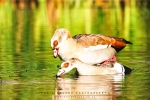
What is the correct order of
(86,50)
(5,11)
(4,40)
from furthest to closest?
(5,11)
(4,40)
(86,50)

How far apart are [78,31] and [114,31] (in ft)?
3.33

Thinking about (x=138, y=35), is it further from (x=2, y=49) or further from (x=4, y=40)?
(x=2, y=49)

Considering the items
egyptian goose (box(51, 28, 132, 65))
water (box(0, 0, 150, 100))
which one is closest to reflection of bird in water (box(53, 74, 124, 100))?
water (box(0, 0, 150, 100))

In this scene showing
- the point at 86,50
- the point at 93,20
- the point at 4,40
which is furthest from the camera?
the point at 93,20

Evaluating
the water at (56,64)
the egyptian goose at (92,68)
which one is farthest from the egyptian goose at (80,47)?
the water at (56,64)

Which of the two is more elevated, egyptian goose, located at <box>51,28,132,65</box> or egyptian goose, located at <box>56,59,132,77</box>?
egyptian goose, located at <box>51,28,132,65</box>

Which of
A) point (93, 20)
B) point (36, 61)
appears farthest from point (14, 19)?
point (36, 61)

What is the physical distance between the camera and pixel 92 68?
36.0ft

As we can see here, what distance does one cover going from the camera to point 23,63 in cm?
1245

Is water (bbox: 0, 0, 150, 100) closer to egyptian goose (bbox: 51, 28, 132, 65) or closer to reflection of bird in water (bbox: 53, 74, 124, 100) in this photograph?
reflection of bird in water (bbox: 53, 74, 124, 100)

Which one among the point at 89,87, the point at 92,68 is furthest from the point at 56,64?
the point at 89,87

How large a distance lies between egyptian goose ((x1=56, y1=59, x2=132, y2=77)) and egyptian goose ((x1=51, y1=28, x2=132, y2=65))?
12 cm

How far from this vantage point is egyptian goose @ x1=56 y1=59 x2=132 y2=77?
1076 centimetres

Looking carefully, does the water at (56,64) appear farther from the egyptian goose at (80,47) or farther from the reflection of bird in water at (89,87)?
the egyptian goose at (80,47)
